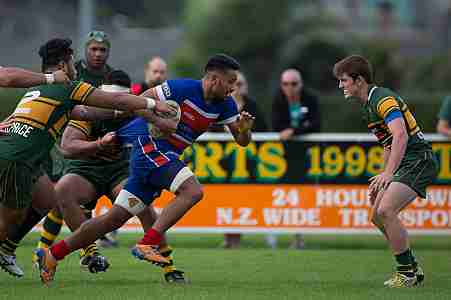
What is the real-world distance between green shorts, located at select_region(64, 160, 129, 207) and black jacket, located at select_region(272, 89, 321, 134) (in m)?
4.19

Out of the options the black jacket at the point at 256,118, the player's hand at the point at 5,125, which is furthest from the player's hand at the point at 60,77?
the black jacket at the point at 256,118

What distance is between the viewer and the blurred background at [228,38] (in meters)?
34.4

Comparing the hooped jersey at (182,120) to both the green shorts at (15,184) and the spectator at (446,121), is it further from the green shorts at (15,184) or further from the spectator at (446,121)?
the spectator at (446,121)

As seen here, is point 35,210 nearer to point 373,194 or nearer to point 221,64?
point 221,64

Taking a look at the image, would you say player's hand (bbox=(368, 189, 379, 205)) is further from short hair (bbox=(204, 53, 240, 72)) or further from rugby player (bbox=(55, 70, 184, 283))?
rugby player (bbox=(55, 70, 184, 283))

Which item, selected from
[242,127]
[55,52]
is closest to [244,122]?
[242,127]

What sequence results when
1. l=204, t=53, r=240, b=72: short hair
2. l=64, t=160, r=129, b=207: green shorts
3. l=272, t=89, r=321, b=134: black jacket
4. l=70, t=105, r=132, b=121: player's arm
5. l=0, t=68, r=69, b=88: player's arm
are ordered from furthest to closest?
l=272, t=89, r=321, b=134: black jacket
l=64, t=160, r=129, b=207: green shorts
l=70, t=105, r=132, b=121: player's arm
l=204, t=53, r=240, b=72: short hair
l=0, t=68, r=69, b=88: player's arm

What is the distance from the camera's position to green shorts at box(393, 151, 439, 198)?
37.3ft

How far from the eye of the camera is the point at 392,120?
36.2 ft

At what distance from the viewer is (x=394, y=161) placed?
432 inches

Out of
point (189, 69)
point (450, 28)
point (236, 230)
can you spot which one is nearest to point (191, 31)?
point (189, 69)

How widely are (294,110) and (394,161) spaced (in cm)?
580

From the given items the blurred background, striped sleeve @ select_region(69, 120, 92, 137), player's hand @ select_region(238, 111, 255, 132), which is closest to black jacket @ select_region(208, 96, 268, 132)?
striped sleeve @ select_region(69, 120, 92, 137)

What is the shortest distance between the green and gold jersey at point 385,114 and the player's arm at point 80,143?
240 centimetres
